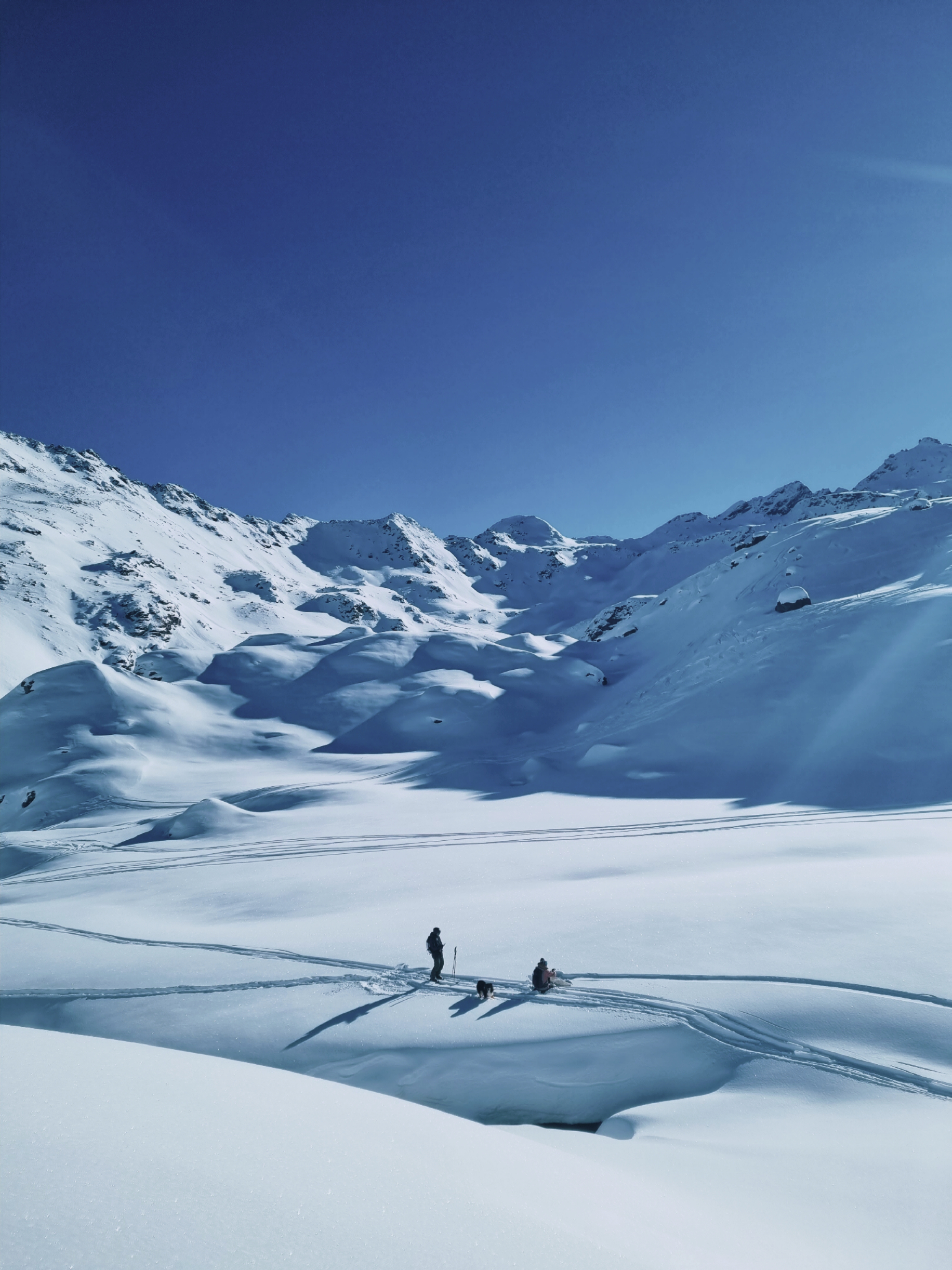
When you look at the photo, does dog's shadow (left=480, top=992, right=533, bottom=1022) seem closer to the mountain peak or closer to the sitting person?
the sitting person

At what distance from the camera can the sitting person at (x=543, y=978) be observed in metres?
10.5

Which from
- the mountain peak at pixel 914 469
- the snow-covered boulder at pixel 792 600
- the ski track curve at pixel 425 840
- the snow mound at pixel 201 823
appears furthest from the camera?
the mountain peak at pixel 914 469

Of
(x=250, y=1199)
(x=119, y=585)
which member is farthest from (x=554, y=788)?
(x=119, y=585)

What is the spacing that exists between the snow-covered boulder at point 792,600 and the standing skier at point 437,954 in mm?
42133

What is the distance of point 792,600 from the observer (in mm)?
45812

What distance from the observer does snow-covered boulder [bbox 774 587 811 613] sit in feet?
150

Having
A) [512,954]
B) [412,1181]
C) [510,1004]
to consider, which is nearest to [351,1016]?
[510,1004]

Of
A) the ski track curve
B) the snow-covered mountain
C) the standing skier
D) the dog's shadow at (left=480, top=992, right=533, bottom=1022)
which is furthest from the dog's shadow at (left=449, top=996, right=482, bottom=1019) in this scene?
the snow-covered mountain

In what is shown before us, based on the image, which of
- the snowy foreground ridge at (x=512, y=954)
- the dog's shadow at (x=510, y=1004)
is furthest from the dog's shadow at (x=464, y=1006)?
the dog's shadow at (x=510, y=1004)

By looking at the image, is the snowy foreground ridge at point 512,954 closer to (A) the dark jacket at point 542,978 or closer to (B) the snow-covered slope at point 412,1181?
(B) the snow-covered slope at point 412,1181

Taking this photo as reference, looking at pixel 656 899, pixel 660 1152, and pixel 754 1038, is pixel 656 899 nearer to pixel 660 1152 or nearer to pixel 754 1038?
pixel 754 1038

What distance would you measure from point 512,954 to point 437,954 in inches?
67.4

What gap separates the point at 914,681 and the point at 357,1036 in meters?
33.9

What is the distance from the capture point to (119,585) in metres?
85.0
